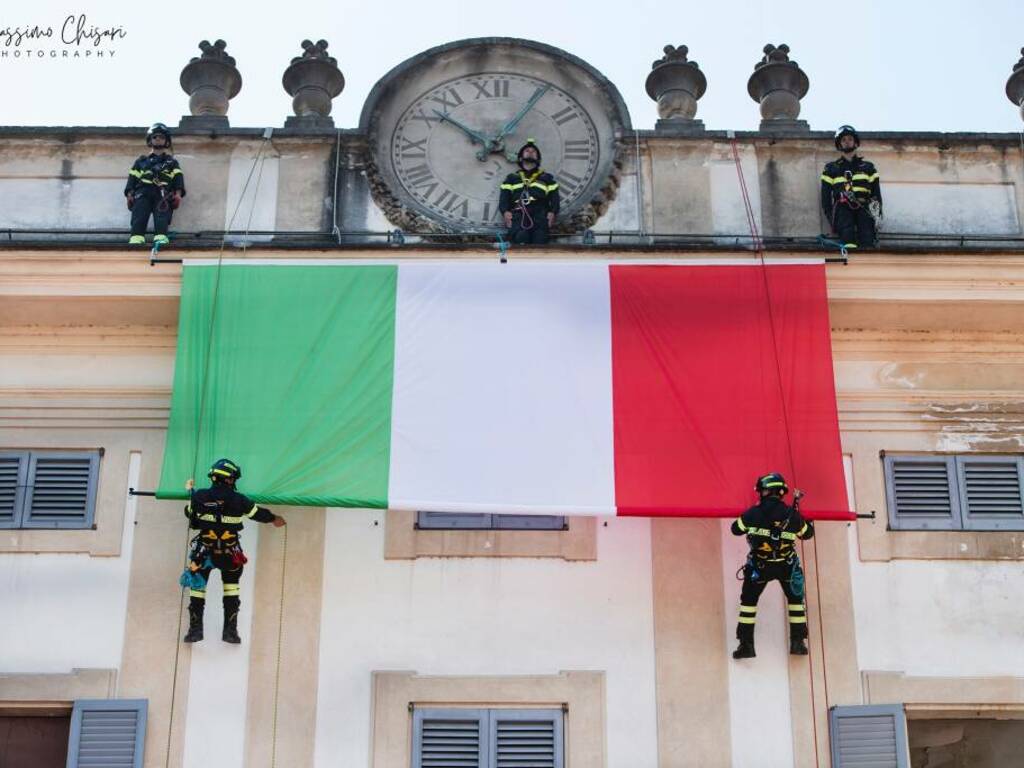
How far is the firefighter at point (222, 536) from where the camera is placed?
11.8 metres

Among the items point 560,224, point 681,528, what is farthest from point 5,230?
point 681,528

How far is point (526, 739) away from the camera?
12.2 meters

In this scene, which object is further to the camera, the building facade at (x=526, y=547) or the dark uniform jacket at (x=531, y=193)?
the dark uniform jacket at (x=531, y=193)

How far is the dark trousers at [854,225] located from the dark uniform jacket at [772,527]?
106 inches

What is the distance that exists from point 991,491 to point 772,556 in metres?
2.36

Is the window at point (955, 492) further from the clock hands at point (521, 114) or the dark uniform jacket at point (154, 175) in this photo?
the dark uniform jacket at point (154, 175)

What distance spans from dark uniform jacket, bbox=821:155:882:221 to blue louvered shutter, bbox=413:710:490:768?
5.18m

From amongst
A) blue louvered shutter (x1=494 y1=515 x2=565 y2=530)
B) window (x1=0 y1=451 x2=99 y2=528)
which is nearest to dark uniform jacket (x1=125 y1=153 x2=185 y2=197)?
window (x1=0 y1=451 x2=99 y2=528)

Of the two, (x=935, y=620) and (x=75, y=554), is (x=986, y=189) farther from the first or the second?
(x=75, y=554)

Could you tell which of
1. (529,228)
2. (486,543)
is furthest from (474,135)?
(486,543)

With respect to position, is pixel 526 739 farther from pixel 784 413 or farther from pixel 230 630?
pixel 784 413

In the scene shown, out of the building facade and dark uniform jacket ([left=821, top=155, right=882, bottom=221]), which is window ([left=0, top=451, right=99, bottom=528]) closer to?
the building facade

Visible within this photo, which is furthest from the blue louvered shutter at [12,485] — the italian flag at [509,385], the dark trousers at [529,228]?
the dark trousers at [529,228]

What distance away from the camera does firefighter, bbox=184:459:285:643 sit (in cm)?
1184
